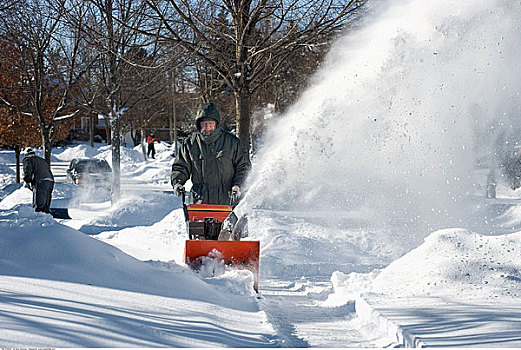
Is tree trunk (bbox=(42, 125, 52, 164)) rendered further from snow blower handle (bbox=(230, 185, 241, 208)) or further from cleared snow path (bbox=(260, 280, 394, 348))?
cleared snow path (bbox=(260, 280, 394, 348))

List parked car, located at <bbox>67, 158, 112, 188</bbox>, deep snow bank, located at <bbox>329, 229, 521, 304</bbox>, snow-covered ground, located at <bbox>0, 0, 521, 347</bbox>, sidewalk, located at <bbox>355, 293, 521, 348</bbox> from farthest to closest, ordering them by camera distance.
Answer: parked car, located at <bbox>67, 158, 112, 188</bbox> < deep snow bank, located at <bbox>329, 229, 521, 304</bbox> < snow-covered ground, located at <bbox>0, 0, 521, 347</bbox> < sidewalk, located at <bbox>355, 293, 521, 348</bbox>

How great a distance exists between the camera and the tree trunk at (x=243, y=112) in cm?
1188

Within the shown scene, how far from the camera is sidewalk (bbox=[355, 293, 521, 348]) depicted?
3.95 meters

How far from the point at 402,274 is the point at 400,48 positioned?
212 inches

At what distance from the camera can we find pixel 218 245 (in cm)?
621

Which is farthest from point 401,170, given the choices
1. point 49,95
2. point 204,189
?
point 49,95

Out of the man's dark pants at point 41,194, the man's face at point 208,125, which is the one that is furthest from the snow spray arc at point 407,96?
the man's dark pants at point 41,194

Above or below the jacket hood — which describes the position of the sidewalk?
below

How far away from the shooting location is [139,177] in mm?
31781

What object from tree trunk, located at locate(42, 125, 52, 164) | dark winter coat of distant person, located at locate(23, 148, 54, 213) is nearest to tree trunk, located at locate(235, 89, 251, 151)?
dark winter coat of distant person, located at locate(23, 148, 54, 213)

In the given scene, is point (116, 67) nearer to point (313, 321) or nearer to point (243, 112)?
point (243, 112)

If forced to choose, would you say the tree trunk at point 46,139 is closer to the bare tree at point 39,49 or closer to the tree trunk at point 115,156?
the bare tree at point 39,49

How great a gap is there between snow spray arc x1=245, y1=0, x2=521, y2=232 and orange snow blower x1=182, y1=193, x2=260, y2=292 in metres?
1.94

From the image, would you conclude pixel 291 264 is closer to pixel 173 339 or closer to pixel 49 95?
pixel 173 339
